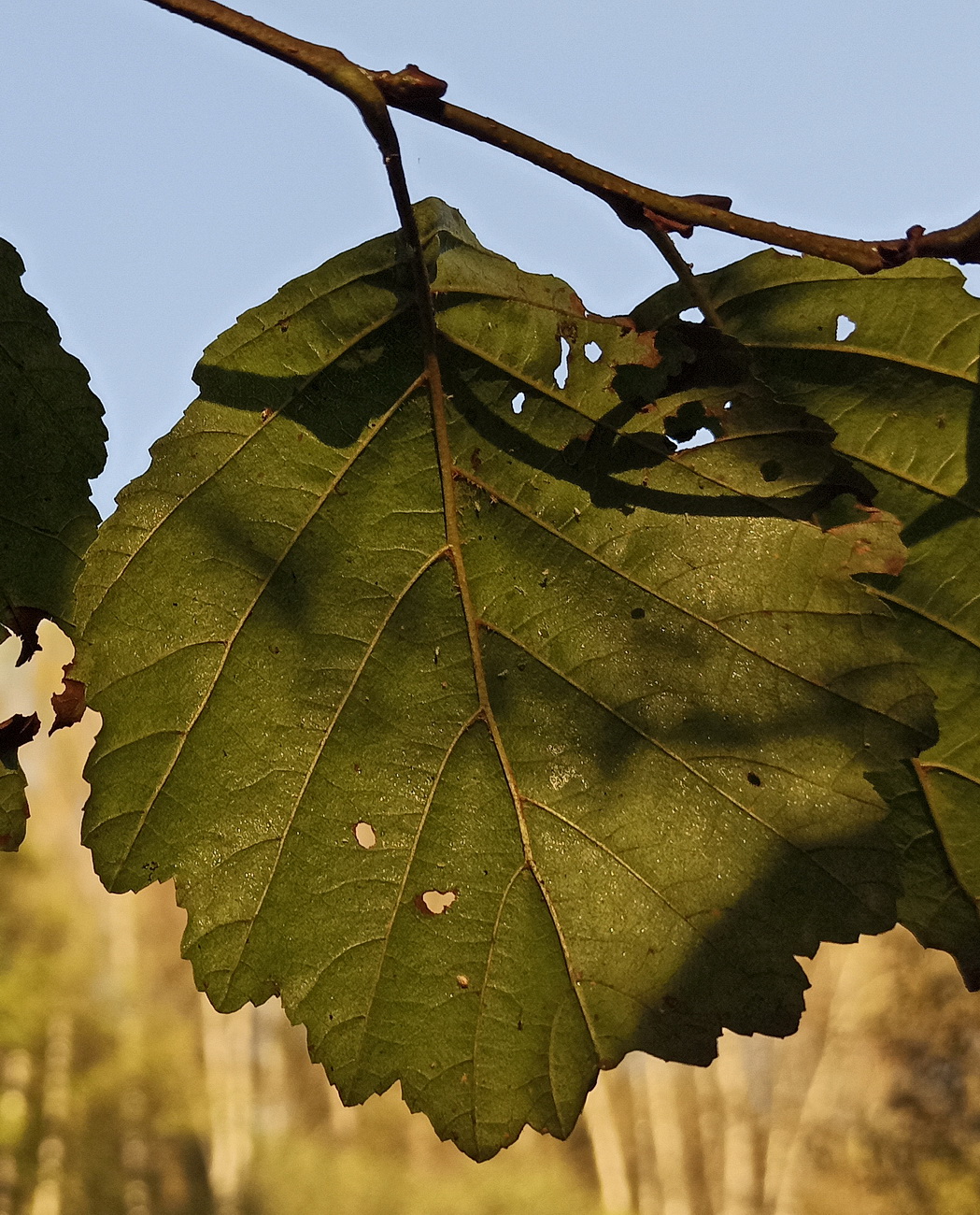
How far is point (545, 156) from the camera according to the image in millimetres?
745

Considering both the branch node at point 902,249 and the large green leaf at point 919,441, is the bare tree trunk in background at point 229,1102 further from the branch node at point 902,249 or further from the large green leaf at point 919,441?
the branch node at point 902,249

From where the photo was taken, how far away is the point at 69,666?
2.92 feet

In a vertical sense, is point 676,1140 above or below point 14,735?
below

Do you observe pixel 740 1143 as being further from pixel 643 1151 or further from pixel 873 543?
pixel 873 543

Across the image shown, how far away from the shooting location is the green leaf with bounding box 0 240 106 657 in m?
0.93

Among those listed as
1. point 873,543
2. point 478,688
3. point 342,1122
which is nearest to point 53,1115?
point 342,1122

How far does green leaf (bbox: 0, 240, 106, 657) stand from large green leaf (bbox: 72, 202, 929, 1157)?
8 centimetres

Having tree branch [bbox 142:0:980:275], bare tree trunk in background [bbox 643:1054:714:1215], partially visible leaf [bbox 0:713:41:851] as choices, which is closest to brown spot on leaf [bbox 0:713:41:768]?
partially visible leaf [bbox 0:713:41:851]

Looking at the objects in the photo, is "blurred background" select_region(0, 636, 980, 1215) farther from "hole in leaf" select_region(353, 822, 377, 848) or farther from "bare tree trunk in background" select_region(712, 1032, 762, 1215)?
"hole in leaf" select_region(353, 822, 377, 848)

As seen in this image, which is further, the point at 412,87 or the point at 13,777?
the point at 13,777

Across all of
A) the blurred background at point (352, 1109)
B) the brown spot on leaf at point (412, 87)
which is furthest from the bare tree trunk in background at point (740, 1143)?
the brown spot on leaf at point (412, 87)

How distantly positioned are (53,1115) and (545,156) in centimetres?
2154

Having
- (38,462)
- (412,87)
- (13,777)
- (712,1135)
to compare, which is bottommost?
(712,1135)

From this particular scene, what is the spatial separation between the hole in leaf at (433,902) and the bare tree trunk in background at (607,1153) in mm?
19261
